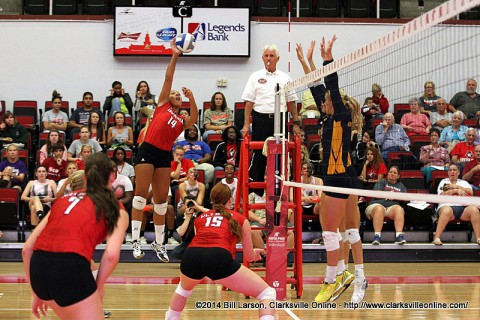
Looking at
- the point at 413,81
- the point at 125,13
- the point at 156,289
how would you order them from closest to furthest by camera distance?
1. the point at 156,289
2. the point at 413,81
3. the point at 125,13

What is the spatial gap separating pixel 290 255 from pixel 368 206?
64.3 inches

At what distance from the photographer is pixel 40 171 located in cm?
1430

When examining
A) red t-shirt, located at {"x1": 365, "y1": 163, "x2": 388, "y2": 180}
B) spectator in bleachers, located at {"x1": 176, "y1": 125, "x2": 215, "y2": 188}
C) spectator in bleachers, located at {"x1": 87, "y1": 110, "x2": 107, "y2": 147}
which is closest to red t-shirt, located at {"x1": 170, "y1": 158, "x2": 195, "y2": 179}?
spectator in bleachers, located at {"x1": 176, "y1": 125, "x2": 215, "y2": 188}

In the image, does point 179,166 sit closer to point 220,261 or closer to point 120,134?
point 120,134

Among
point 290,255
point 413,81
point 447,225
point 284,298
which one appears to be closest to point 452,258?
point 447,225

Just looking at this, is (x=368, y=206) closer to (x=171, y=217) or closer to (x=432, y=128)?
(x=432, y=128)

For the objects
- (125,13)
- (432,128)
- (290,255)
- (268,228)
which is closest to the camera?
(268,228)

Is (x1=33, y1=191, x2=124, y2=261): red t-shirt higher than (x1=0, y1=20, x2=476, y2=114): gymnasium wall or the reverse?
the reverse

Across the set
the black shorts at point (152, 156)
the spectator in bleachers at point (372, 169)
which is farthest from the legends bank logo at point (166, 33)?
the black shorts at point (152, 156)

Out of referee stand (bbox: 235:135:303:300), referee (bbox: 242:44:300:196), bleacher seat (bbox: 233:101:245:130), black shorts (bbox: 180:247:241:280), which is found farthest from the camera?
bleacher seat (bbox: 233:101:245:130)

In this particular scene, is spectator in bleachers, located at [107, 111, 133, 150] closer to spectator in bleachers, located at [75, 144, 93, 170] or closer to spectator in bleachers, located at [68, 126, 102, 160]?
spectator in bleachers, located at [68, 126, 102, 160]

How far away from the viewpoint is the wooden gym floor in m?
8.80

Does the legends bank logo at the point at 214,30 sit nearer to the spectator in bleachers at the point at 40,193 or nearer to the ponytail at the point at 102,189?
the spectator in bleachers at the point at 40,193

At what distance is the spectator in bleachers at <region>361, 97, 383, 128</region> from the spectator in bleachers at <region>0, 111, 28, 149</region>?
6678mm
